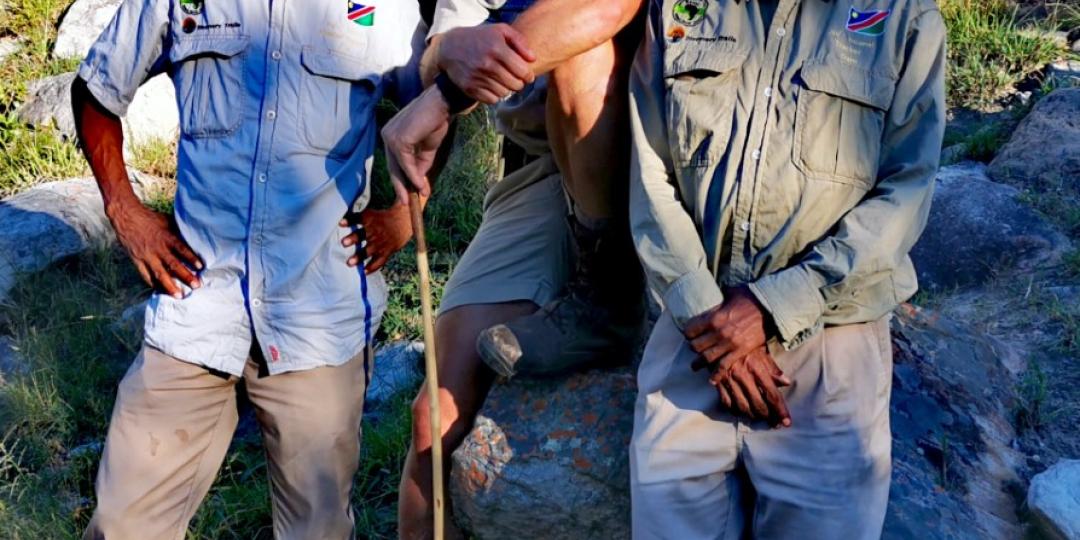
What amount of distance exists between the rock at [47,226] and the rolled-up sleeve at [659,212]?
3.58 m

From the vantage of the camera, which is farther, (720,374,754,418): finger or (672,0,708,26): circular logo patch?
(672,0,708,26): circular logo patch

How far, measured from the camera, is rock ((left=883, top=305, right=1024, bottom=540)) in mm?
2980

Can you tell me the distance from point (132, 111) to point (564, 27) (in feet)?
13.9

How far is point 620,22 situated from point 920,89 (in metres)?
0.68

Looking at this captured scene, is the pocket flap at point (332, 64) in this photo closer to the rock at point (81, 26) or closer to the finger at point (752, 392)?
the finger at point (752, 392)

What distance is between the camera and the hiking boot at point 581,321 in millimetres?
2918

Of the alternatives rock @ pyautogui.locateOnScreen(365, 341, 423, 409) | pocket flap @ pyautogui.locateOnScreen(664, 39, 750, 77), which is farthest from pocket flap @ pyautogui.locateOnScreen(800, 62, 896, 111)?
rock @ pyautogui.locateOnScreen(365, 341, 423, 409)

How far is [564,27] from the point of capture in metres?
2.64

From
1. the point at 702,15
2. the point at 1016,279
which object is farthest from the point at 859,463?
the point at 1016,279

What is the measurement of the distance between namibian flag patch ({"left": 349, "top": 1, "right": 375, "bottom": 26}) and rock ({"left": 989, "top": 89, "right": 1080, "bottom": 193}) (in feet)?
10.8

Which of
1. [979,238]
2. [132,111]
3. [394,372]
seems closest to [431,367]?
[394,372]

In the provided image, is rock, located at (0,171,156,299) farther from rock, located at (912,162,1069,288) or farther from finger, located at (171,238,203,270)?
rock, located at (912,162,1069,288)

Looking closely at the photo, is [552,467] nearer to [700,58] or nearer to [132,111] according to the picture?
[700,58]

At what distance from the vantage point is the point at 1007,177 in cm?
523
